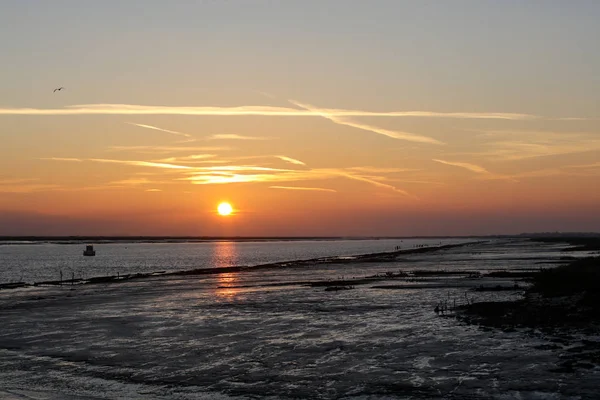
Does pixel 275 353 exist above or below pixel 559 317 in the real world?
below

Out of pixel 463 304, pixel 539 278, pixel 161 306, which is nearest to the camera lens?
pixel 463 304

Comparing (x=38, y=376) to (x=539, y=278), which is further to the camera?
(x=539, y=278)

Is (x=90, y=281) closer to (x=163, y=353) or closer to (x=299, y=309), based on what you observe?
(x=299, y=309)

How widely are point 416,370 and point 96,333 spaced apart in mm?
19333

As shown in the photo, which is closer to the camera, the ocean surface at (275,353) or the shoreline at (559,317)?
the ocean surface at (275,353)

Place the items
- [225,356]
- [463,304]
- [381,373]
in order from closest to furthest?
[381,373] < [225,356] < [463,304]

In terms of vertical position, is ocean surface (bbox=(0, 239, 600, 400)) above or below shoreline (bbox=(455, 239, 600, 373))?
below

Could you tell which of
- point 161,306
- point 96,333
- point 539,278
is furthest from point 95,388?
point 539,278

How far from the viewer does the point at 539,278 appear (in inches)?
2239

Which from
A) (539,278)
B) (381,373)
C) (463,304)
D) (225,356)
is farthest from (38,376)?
(539,278)

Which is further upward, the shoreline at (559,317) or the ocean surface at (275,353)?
the shoreline at (559,317)

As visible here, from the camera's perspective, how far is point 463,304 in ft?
140

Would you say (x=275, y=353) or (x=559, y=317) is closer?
(x=275, y=353)

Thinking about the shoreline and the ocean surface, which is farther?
the shoreline
